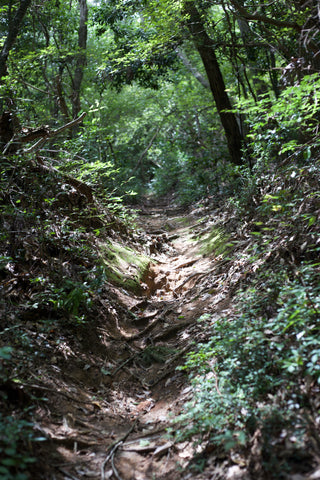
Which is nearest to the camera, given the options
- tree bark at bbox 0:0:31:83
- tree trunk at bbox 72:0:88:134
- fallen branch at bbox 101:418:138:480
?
fallen branch at bbox 101:418:138:480

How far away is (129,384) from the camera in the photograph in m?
3.91

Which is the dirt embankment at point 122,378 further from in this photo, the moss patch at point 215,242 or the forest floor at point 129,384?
the moss patch at point 215,242

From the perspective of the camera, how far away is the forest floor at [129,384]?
8.52 feet

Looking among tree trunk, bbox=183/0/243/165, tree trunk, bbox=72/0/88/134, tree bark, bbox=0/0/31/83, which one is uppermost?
tree trunk, bbox=72/0/88/134

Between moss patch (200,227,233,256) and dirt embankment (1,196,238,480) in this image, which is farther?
moss patch (200,227,233,256)

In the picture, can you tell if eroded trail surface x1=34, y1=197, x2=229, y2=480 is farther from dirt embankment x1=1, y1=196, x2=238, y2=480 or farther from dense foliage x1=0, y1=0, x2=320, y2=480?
dense foliage x1=0, y1=0, x2=320, y2=480

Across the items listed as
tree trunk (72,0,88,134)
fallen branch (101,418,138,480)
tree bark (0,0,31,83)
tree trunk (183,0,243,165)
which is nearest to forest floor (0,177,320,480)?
fallen branch (101,418,138,480)

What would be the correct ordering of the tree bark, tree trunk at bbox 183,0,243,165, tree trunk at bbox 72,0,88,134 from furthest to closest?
tree trunk at bbox 72,0,88,134, tree trunk at bbox 183,0,243,165, the tree bark

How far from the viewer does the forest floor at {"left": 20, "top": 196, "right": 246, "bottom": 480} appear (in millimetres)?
2598

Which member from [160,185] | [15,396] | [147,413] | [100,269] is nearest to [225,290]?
[100,269]

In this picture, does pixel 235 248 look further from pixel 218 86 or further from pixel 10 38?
pixel 218 86

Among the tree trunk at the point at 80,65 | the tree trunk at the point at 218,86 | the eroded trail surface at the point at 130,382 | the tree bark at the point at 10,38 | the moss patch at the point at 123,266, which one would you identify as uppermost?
the tree trunk at the point at 80,65

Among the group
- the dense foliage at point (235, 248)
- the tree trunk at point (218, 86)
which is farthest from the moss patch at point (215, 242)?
the tree trunk at point (218, 86)

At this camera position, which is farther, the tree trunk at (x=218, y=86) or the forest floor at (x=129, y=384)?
the tree trunk at (x=218, y=86)
